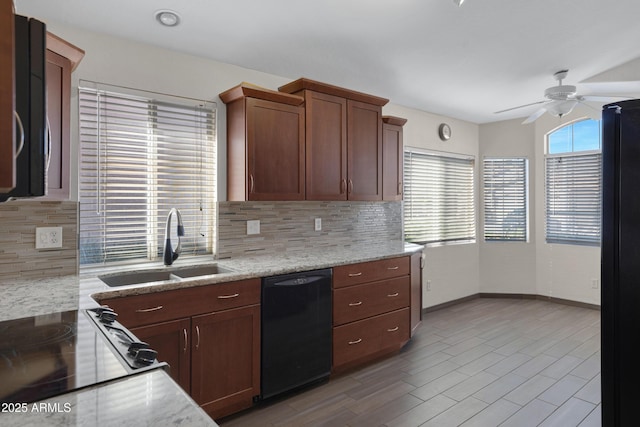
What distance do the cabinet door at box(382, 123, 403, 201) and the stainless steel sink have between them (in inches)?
69.1

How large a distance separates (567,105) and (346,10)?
2296mm

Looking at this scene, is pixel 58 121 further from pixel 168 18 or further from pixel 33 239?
pixel 168 18

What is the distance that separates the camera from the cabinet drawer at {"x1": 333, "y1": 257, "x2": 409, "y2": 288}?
113 inches

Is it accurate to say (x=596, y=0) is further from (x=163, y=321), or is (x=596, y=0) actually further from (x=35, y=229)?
(x=35, y=229)

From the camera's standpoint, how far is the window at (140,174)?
2.48m

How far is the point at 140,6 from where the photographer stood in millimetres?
2172

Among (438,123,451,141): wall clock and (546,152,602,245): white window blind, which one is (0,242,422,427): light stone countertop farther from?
(546,152,602,245): white window blind

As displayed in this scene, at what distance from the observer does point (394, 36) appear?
8.88ft

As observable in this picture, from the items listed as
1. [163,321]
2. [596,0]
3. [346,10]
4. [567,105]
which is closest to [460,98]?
[567,105]

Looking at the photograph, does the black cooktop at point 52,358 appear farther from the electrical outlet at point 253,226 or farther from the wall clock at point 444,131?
the wall clock at point 444,131

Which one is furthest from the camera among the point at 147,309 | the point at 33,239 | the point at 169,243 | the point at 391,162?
the point at 391,162

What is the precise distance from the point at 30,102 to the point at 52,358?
2.35ft

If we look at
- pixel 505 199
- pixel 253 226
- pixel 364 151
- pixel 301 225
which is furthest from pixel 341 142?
pixel 505 199

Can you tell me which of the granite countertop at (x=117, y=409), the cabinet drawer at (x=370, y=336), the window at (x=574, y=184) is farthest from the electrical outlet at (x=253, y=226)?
the window at (x=574, y=184)
